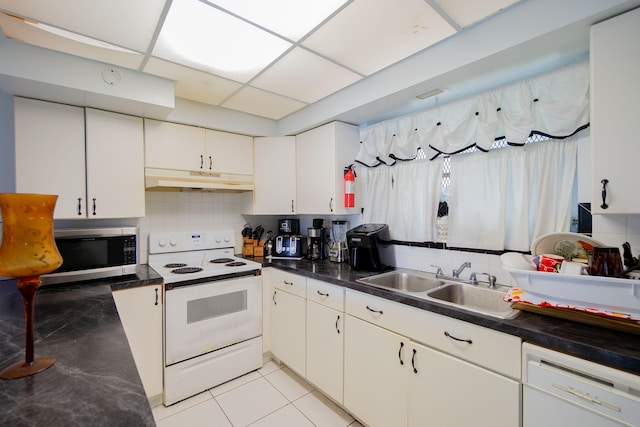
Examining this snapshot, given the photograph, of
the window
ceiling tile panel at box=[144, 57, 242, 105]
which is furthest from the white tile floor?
ceiling tile panel at box=[144, 57, 242, 105]

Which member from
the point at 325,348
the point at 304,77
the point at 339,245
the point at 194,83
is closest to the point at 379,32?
the point at 304,77

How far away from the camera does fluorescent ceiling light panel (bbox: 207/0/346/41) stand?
4.30 feet

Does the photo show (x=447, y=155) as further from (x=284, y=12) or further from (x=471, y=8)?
(x=284, y=12)

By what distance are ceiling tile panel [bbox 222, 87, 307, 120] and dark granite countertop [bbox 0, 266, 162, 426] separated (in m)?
1.72

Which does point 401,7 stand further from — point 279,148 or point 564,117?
point 279,148

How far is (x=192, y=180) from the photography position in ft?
7.87

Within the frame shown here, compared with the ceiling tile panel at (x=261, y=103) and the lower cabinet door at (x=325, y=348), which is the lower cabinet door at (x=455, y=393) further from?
the ceiling tile panel at (x=261, y=103)

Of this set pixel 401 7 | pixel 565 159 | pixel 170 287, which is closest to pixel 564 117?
pixel 565 159

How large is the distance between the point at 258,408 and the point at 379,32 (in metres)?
2.49

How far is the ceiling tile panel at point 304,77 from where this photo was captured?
70.5 inches

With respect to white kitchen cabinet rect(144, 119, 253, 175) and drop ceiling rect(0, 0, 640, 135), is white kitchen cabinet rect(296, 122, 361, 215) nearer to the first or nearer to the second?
drop ceiling rect(0, 0, 640, 135)

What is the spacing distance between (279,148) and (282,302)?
149 cm

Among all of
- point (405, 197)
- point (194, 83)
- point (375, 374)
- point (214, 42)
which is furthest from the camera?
point (405, 197)

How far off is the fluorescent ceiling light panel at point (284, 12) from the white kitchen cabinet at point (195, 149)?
137cm
